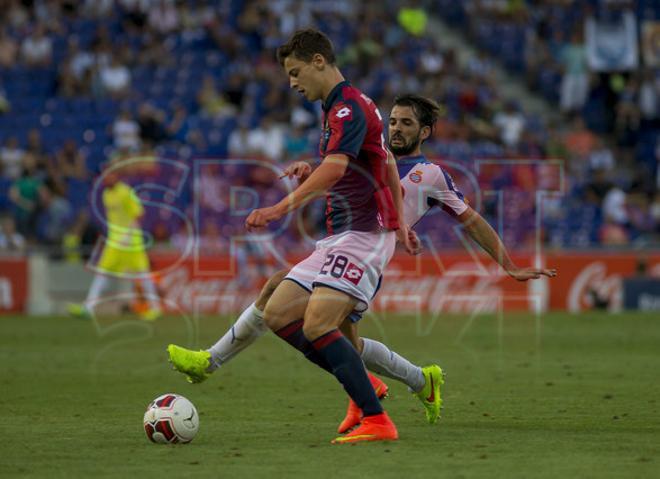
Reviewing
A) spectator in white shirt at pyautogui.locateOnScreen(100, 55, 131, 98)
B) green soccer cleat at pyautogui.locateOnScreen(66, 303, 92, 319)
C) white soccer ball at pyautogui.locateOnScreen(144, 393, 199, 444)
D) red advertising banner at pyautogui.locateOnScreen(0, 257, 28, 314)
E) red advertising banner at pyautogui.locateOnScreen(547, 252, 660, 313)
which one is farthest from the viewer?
spectator in white shirt at pyautogui.locateOnScreen(100, 55, 131, 98)

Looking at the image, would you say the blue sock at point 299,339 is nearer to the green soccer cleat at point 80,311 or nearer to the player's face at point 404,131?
the player's face at point 404,131

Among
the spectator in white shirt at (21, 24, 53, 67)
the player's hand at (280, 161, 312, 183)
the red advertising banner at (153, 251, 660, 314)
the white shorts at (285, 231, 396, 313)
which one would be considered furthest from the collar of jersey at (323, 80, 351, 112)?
the spectator in white shirt at (21, 24, 53, 67)

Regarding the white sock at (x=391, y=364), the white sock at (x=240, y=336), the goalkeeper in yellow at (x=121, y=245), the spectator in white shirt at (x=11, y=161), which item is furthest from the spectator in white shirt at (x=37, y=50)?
the white sock at (x=391, y=364)

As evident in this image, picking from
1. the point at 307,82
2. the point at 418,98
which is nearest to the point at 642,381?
the point at 418,98

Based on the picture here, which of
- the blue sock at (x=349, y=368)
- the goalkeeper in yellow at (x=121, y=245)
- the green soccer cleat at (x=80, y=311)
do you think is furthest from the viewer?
the green soccer cleat at (x=80, y=311)

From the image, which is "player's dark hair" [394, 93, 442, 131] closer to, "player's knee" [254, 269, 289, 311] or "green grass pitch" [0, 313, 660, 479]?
"player's knee" [254, 269, 289, 311]

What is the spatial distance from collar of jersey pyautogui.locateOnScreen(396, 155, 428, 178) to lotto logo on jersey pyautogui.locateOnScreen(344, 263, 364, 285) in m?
1.38

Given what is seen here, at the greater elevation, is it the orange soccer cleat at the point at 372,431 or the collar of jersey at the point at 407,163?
the collar of jersey at the point at 407,163

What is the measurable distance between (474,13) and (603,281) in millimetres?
9780

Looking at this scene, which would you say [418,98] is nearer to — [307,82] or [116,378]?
[307,82]

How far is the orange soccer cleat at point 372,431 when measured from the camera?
25.5ft

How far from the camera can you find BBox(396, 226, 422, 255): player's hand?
8.15 meters

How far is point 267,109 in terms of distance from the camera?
83.0ft

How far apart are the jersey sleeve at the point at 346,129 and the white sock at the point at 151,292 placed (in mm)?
12920
